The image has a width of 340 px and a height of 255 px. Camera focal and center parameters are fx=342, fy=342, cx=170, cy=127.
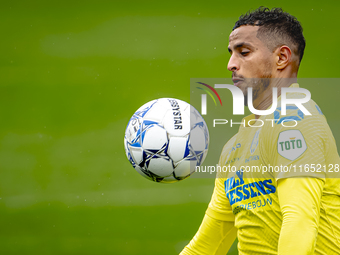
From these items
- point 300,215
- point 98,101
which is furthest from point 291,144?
point 98,101

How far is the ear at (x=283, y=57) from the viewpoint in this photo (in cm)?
138

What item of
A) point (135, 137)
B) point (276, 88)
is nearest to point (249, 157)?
point (276, 88)

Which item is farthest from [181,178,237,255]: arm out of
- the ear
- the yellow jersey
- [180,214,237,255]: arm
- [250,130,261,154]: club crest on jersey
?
the ear

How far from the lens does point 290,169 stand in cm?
102

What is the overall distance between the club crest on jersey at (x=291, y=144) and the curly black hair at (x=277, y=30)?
0.47 meters

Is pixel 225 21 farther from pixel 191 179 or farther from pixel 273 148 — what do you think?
pixel 273 148

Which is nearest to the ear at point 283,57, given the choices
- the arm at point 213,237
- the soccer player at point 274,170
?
the soccer player at point 274,170

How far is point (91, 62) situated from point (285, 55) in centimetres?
241

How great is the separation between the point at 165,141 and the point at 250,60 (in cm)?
53

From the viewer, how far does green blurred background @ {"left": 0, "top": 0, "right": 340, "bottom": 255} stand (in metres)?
3.29

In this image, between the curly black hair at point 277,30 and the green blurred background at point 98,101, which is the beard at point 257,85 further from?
the green blurred background at point 98,101

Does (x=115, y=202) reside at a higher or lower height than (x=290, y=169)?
lower

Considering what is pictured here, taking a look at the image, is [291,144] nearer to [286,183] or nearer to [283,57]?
[286,183]

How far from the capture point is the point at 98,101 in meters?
3.38
